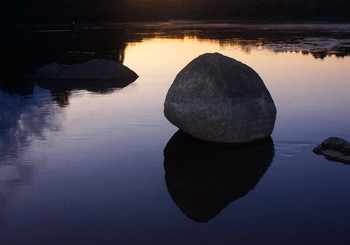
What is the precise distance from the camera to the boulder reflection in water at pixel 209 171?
7570mm

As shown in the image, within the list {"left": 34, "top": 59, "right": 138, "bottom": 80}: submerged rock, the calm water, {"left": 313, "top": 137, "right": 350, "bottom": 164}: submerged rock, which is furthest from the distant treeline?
{"left": 313, "top": 137, "right": 350, "bottom": 164}: submerged rock

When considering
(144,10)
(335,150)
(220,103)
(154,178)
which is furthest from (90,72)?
(144,10)

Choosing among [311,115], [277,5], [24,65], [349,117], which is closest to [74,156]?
[311,115]

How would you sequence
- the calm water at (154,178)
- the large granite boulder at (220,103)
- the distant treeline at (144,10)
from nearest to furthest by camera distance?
the calm water at (154,178) < the large granite boulder at (220,103) < the distant treeline at (144,10)

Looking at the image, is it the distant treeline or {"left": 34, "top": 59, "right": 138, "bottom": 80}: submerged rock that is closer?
{"left": 34, "top": 59, "right": 138, "bottom": 80}: submerged rock

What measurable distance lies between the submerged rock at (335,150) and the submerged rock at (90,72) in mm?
12566

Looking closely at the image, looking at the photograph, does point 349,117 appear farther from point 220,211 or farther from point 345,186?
point 220,211

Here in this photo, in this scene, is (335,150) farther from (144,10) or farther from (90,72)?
(144,10)

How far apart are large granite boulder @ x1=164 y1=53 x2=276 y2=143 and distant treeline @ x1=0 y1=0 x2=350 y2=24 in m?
60.3

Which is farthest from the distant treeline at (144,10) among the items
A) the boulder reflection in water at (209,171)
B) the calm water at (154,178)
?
the boulder reflection in water at (209,171)

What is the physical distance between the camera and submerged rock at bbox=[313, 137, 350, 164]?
9523mm

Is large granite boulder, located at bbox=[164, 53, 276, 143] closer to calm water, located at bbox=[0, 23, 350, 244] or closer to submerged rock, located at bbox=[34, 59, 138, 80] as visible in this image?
calm water, located at bbox=[0, 23, 350, 244]

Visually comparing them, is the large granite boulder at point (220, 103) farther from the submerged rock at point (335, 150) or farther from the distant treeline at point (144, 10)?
the distant treeline at point (144, 10)

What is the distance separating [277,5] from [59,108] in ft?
339
